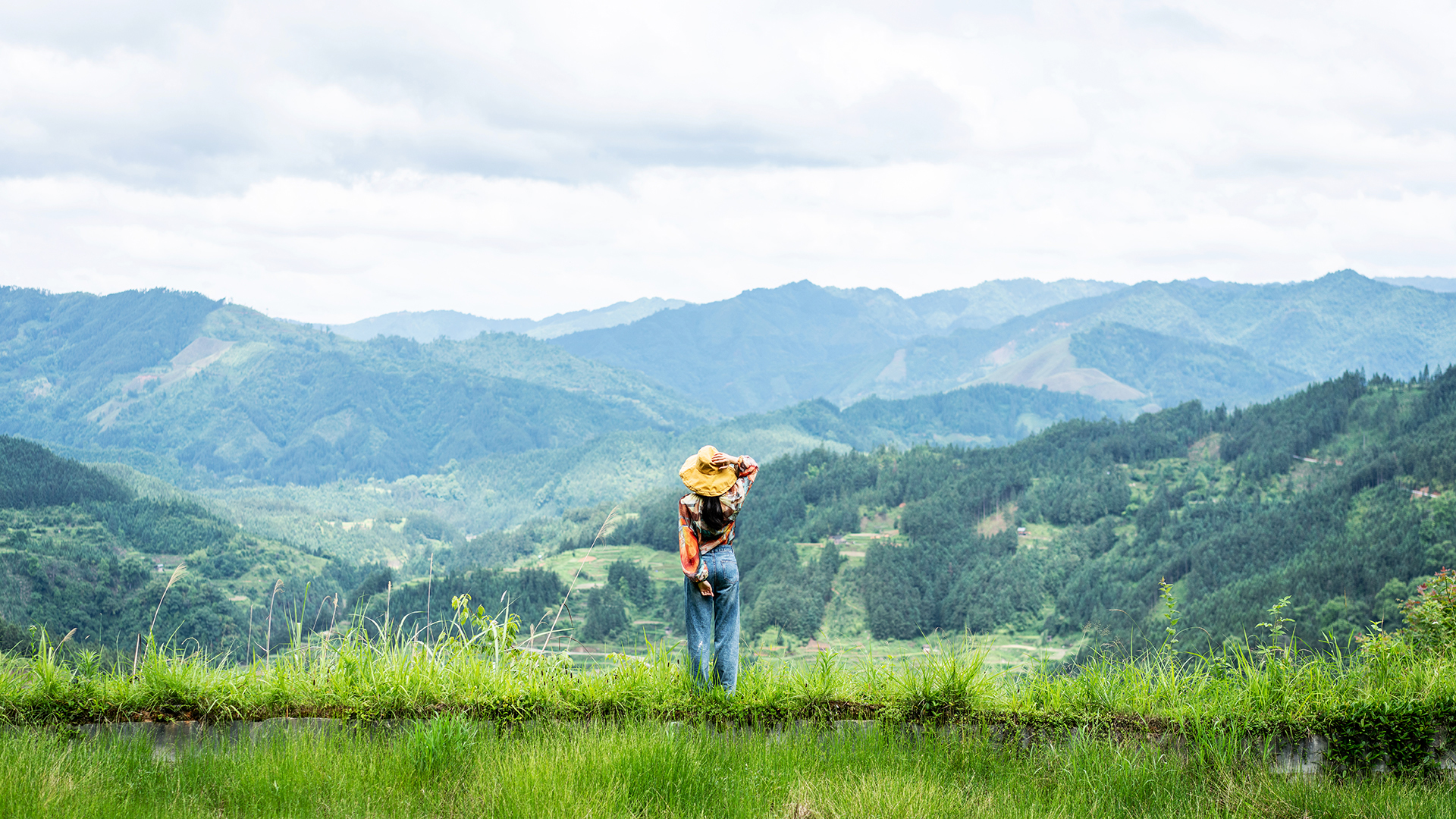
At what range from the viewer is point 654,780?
228 inches

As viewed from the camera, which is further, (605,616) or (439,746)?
(605,616)

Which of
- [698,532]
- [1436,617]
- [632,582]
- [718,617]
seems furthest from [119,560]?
[1436,617]

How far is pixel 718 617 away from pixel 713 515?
0.81 metres

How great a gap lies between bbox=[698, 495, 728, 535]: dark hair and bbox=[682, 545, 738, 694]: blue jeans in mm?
184

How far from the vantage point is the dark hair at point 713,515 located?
22.1 feet

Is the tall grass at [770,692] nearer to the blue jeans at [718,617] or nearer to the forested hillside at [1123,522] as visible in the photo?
the blue jeans at [718,617]

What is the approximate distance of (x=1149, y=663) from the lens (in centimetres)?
739

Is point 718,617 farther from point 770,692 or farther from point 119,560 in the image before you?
point 119,560

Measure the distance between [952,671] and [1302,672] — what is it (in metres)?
2.60

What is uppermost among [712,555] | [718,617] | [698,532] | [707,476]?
[707,476]

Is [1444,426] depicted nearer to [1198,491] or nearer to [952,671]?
[1198,491]

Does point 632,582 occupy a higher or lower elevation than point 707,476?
lower

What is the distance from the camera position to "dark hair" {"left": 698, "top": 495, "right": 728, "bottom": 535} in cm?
675

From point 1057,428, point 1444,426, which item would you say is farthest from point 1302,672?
point 1057,428
